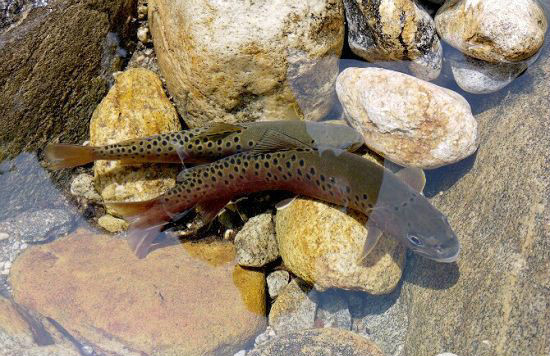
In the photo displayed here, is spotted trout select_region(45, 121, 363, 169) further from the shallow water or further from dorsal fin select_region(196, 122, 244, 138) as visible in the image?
the shallow water

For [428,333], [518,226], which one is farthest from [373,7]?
[428,333]

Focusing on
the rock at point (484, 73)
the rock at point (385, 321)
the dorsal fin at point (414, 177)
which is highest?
the rock at point (484, 73)

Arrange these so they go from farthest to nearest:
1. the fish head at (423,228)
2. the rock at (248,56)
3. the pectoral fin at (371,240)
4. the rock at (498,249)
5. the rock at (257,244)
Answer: the rock at (257,244) < the rock at (248,56) < the pectoral fin at (371,240) < the fish head at (423,228) < the rock at (498,249)

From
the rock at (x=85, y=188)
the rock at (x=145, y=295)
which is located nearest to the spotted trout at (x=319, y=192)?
the rock at (x=145, y=295)

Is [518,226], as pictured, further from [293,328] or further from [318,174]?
[293,328]

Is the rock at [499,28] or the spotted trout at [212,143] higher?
the rock at [499,28]

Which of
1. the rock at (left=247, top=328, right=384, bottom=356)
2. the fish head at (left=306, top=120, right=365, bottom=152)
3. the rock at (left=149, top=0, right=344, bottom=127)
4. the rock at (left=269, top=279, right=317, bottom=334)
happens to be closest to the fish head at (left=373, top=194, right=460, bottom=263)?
the fish head at (left=306, top=120, right=365, bottom=152)

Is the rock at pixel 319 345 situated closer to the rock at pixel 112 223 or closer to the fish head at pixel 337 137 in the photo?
the fish head at pixel 337 137

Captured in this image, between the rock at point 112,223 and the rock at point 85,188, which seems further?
the rock at point 85,188

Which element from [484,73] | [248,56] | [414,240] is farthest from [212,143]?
[484,73]
